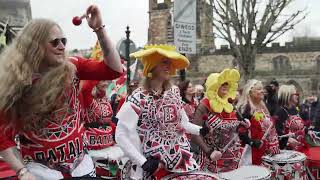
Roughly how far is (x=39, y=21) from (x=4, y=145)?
782 millimetres

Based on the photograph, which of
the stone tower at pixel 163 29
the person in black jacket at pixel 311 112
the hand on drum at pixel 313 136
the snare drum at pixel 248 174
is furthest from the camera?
the stone tower at pixel 163 29

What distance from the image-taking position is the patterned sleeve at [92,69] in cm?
329

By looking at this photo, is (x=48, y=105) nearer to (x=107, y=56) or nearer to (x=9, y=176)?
(x=107, y=56)

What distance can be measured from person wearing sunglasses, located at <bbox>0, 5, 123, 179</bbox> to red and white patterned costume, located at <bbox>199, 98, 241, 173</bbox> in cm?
287

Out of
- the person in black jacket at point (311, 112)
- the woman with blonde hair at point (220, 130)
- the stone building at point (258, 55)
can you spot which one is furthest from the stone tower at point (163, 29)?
the woman with blonde hair at point (220, 130)

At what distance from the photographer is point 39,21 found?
10.1ft

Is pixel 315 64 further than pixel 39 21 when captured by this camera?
Yes

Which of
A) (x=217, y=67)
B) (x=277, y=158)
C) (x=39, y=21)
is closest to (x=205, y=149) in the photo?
(x=277, y=158)

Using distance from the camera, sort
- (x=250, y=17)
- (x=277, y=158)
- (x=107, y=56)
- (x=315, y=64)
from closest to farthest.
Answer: (x=107, y=56) → (x=277, y=158) → (x=250, y=17) → (x=315, y=64)

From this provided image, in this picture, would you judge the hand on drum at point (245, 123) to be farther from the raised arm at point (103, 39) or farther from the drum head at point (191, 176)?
the raised arm at point (103, 39)

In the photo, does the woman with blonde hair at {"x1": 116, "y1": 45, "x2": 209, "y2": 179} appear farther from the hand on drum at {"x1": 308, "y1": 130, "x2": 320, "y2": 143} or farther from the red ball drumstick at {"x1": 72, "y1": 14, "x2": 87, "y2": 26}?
the hand on drum at {"x1": 308, "y1": 130, "x2": 320, "y2": 143}

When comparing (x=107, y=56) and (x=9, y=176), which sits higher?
(x=107, y=56)

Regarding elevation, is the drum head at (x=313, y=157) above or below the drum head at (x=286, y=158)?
below

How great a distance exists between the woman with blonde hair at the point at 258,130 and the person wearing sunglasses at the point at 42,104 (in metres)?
3.49
